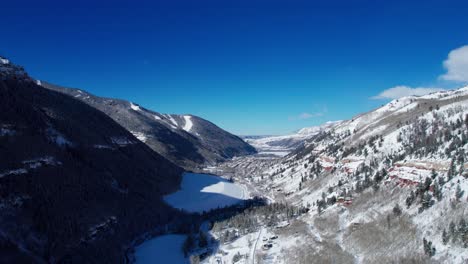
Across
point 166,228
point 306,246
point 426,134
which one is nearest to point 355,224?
point 306,246

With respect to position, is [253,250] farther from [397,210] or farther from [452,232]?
[452,232]

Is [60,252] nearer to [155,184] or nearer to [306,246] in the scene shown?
[306,246]

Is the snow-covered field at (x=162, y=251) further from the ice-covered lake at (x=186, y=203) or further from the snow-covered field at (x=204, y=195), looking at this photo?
the snow-covered field at (x=204, y=195)

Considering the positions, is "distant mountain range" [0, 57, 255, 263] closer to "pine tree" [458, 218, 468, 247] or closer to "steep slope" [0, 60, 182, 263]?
"steep slope" [0, 60, 182, 263]

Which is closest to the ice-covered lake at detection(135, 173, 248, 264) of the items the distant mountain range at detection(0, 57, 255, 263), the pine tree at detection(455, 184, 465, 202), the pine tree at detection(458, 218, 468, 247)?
the distant mountain range at detection(0, 57, 255, 263)

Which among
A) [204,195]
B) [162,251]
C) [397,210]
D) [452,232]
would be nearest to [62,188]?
[162,251]
